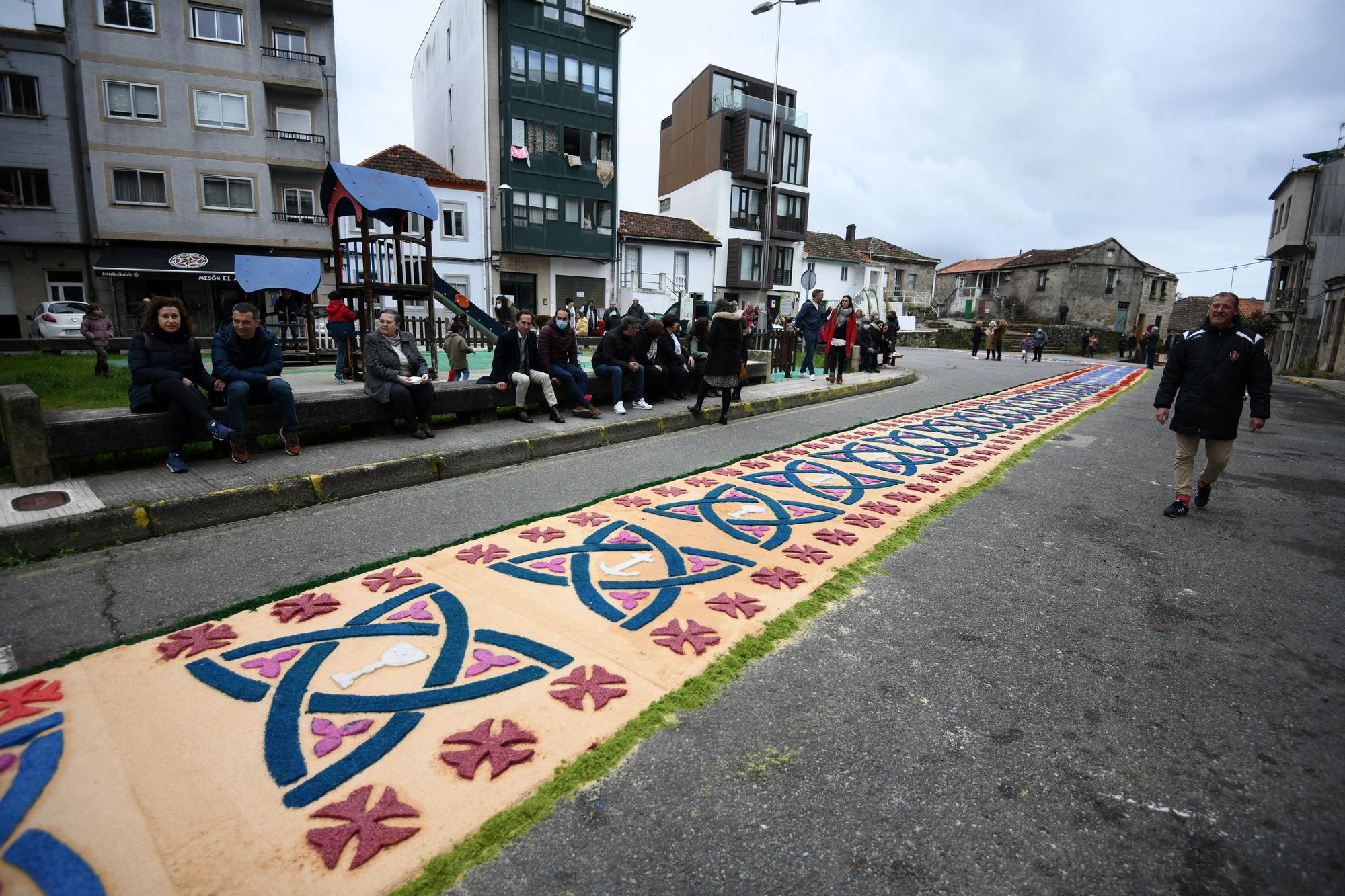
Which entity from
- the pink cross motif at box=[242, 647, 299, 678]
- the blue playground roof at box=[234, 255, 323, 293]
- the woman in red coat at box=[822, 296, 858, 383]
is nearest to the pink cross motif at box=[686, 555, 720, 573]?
the pink cross motif at box=[242, 647, 299, 678]

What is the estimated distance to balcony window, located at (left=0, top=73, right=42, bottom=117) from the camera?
22.9 m

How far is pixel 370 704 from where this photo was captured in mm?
2746

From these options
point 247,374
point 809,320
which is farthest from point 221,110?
point 247,374

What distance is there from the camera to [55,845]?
79.8 inches

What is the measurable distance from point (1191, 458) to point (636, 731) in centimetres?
589

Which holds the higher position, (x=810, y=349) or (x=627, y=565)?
(x=810, y=349)

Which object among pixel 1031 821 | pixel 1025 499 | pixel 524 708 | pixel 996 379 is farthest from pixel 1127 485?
pixel 996 379

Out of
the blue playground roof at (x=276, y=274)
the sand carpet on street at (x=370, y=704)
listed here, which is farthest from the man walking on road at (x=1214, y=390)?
the blue playground roof at (x=276, y=274)

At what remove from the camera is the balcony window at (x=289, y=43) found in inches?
997

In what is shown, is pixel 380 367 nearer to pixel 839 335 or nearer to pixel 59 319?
pixel 839 335

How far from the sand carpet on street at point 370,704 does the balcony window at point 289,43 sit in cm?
2917

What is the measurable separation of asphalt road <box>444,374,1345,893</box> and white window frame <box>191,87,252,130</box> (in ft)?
98.7

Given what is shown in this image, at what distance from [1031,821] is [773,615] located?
159 cm

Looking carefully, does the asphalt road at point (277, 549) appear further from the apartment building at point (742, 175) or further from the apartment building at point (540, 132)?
the apartment building at point (742, 175)
